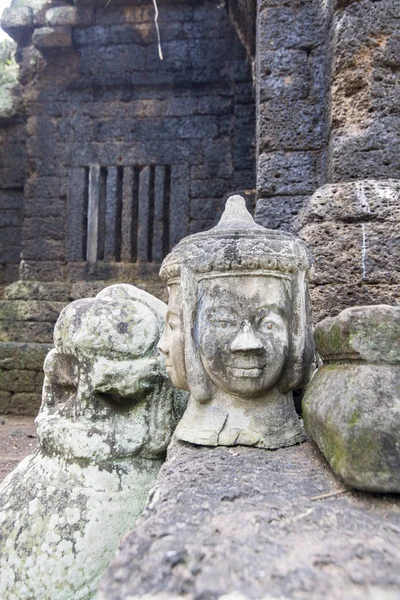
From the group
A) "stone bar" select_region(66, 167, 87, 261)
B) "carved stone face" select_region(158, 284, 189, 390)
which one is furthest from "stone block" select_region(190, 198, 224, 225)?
"carved stone face" select_region(158, 284, 189, 390)

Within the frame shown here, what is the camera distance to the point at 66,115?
6.42 m

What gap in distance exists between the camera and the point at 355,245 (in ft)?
7.57

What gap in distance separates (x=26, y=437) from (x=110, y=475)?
3.30 meters

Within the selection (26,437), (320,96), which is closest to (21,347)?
(26,437)

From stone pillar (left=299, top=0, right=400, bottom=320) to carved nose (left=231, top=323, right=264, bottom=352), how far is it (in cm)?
86

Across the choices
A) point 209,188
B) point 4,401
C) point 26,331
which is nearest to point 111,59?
point 209,188

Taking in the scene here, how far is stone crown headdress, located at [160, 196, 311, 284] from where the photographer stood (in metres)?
1.57

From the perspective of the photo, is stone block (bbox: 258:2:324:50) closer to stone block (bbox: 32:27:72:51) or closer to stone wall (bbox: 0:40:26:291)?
stone block (bbox: 32:27:72:51)

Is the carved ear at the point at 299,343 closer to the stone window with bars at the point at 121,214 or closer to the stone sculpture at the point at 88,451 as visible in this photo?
the stone sculpture at the point at 88,451

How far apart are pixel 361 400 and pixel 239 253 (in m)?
0.58

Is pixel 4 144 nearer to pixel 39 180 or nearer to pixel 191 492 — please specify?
pixel 39 180

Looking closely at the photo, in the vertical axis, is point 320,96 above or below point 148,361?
above

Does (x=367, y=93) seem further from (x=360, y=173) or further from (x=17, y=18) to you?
(x=17, y=18)

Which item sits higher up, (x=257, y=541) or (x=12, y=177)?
(x=12, y=177)
